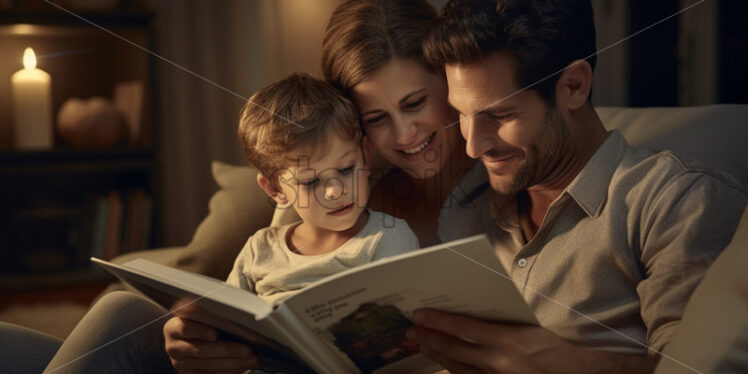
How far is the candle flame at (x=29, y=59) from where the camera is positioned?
1014mm

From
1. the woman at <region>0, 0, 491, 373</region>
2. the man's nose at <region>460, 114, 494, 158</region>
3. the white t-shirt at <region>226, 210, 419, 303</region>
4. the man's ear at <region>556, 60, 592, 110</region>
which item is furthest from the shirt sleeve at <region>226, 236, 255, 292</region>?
the man's ear at <region>556, 60, 592, 110</region>

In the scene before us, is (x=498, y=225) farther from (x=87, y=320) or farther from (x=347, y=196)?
(x=87, y=320)

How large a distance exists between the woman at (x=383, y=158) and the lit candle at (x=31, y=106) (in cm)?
33

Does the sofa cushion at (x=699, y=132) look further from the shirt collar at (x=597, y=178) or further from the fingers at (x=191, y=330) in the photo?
the fingers at (x=191, y=330)

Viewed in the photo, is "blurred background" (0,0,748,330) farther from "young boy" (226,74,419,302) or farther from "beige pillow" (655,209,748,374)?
"beige pillow" (655,209,748,374)

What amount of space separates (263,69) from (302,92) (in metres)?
0.14

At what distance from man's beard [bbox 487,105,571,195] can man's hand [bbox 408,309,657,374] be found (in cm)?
20

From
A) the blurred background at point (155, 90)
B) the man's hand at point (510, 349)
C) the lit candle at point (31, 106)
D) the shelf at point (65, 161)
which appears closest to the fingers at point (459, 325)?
the man's hand at point (510, 349)

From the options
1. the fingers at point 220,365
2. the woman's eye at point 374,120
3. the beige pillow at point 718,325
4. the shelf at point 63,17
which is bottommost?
the fingers at point 220,365

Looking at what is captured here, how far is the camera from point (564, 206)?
71 cm

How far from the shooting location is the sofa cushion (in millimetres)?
709

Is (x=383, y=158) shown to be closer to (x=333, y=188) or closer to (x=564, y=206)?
(x=333, y=188)

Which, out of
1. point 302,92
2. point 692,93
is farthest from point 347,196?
point 692,93

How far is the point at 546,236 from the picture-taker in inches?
28.5
